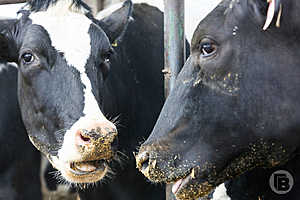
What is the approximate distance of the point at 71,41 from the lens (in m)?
2.68

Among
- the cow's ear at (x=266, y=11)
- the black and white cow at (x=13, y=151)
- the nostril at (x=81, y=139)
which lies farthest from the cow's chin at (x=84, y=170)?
the cow's ear at (x=266, y=11)

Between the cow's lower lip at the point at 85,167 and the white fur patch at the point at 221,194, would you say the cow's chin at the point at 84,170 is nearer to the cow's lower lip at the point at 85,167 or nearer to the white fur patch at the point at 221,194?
the cow's lower lip at the point at 85,167

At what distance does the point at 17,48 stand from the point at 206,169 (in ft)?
4.72

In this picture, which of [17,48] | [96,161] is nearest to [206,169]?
[96,161]

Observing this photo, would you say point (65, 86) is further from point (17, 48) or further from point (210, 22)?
point (210, 22)

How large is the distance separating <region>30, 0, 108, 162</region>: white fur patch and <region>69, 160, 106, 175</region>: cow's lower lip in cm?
7

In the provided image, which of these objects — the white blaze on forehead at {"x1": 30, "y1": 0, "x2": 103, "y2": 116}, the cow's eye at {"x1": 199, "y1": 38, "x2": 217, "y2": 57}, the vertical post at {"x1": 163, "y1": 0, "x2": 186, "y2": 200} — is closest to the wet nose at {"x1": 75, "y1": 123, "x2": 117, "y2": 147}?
the white blaze on forehead at {"x1": 30, "y1": 0, "x2": 103, "y2": 116}

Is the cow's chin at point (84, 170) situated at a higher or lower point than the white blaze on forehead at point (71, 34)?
lower

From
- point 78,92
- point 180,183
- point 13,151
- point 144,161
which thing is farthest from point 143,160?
point 13,151

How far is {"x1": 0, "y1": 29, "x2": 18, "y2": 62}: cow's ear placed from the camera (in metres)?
2.86

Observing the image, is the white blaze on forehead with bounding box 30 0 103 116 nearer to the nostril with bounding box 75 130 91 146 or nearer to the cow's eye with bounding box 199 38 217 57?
the nostril with bounding box 75 130 91 146

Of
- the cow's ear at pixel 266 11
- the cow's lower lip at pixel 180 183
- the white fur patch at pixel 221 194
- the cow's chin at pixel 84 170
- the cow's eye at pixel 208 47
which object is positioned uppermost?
the cow's ear at pixel 266 11

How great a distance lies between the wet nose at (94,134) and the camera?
2.34m

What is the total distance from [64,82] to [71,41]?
0.23 meters
